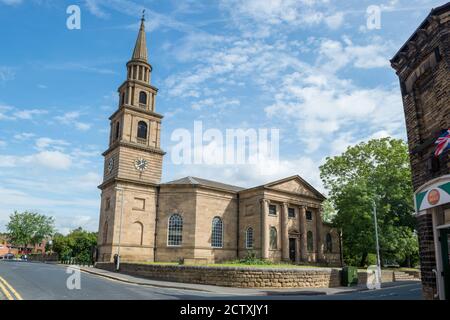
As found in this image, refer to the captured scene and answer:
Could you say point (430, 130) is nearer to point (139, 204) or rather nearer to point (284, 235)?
point (284, 235)

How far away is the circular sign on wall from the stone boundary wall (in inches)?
528

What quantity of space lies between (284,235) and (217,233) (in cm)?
824

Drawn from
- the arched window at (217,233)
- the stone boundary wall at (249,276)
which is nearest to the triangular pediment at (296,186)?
the arched window at (217,233)

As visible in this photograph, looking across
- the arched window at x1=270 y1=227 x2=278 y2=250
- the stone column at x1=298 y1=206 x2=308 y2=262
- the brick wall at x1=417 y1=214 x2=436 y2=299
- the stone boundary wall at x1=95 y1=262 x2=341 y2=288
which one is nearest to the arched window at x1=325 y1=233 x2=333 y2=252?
the stone column at x1=298 y1=206 x2=308 y2=262

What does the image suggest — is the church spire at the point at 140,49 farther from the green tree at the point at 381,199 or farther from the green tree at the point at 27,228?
the green tree at the point at 27,228

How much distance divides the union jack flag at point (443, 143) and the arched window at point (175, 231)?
31715 mm

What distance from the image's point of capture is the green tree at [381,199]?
36344mm

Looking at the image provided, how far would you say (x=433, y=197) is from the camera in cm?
1012

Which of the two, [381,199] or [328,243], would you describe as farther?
[328,243]

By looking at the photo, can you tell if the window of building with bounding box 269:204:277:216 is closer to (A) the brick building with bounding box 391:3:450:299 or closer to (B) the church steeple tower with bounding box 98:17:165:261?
(B) the church steeple tower with bounding box 98:17:165:261

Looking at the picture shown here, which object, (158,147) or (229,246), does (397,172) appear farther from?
(158,147)

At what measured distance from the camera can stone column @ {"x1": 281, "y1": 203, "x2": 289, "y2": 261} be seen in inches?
1590

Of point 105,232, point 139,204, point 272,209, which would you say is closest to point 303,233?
point 272,209
